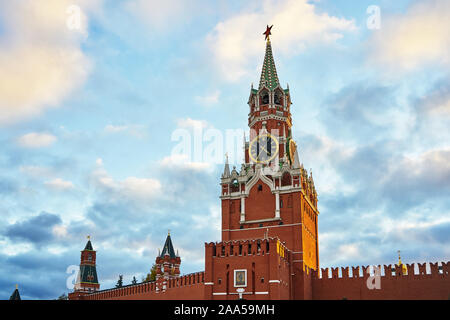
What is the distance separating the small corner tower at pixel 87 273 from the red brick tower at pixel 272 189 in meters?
41.7

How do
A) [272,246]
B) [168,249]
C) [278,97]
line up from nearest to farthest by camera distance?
[272,246] → [278,97] → [168,249]

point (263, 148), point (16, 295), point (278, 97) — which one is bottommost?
point (16, 295)

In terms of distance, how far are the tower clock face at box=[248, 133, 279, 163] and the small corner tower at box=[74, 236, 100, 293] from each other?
4494 cm

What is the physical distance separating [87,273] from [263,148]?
4659cm

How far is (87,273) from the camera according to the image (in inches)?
3757

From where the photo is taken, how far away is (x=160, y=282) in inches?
2493

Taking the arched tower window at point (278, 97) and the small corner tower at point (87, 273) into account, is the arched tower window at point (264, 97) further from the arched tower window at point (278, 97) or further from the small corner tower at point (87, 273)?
the small corner tower at point (87, 273)

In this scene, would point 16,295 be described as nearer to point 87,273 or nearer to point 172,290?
point 87,273

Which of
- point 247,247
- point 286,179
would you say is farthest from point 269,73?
point 247,247

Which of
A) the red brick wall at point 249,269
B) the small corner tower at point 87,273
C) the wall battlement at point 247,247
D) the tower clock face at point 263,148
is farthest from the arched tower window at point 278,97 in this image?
the small corner tower at point 87,273

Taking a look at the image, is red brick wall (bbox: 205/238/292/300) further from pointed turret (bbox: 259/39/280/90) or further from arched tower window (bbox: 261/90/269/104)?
pointed turret (bbox: 259/39/280/90)
